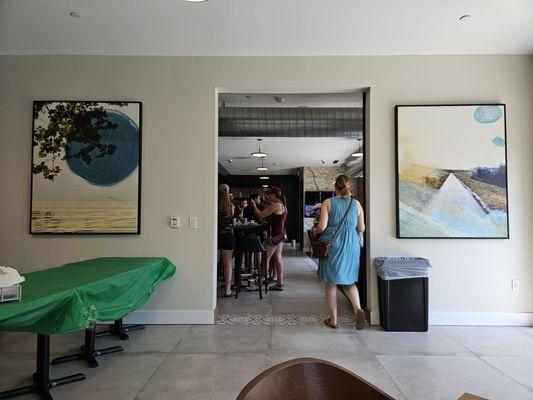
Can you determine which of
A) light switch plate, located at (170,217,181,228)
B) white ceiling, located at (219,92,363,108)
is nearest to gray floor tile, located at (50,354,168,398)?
light switch plate, located at (170,217,181,228)

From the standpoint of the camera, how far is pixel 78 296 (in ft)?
7.02

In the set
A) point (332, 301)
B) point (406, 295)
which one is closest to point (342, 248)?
point (332, 301)

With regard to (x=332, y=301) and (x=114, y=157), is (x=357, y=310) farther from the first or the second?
(x=114, y=157)

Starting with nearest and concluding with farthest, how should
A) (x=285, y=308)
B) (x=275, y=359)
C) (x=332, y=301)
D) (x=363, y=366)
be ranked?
(x=363, y=366), (x=275, y=359), (x=332, y=301), (x=285, y=308)

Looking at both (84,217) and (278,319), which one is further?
(278,319)

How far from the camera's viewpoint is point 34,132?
397cm

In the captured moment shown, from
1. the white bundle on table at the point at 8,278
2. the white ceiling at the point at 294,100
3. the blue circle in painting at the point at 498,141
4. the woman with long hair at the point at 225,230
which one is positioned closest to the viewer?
the white bundle on table at the point at 8,278

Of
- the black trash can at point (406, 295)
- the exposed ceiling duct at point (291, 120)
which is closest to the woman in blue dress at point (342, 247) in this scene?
the black trash can at point (406, 295)

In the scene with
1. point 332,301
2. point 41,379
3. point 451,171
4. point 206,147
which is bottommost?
point 41,379

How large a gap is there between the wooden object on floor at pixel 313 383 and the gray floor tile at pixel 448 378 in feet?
5.31

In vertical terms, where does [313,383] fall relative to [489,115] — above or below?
below

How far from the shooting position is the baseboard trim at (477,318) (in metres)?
3.82

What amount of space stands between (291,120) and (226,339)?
3432 millimetres

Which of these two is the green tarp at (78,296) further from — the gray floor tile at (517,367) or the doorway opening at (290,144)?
the gray floor tile at (517,367)
